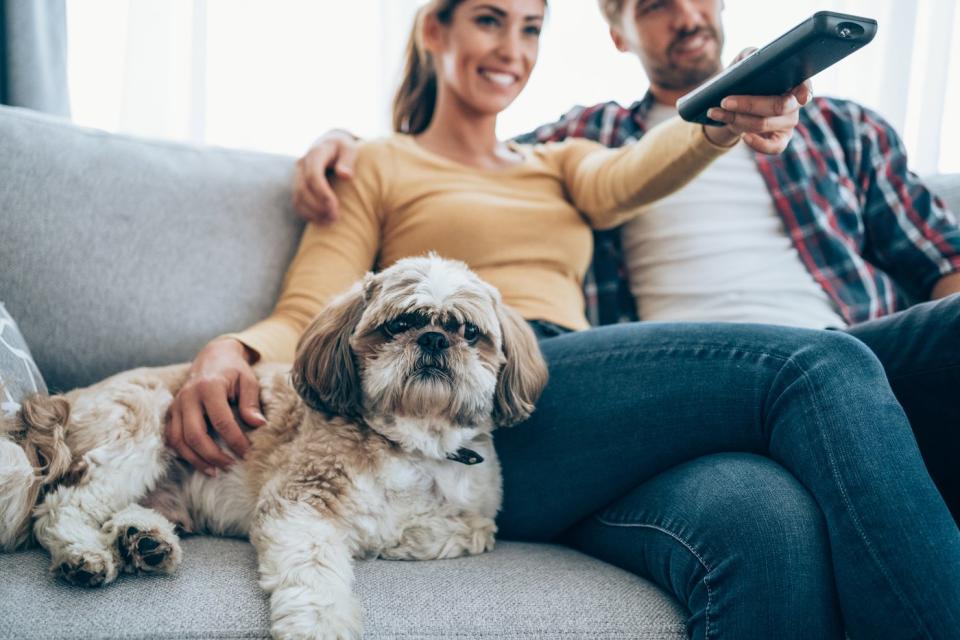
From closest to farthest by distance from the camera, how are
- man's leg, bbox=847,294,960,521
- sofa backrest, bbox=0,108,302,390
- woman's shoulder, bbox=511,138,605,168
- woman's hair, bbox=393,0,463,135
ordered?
man's leg, bbox=847,294,960,521 → sofa backrest, bbox=0,108,302,390 → woman's shoulder, bbox=511,138,605,168 → woman's hair, bbox=393,0,463,135

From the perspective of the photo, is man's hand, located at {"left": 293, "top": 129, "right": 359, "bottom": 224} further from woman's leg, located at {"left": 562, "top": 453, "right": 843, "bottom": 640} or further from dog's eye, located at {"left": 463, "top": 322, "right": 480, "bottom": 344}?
woman's leg, located at {"left": 562, "top": 453, "right": 843, "bottom": 640}

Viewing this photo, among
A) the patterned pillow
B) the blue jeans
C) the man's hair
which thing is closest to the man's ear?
the man's hair

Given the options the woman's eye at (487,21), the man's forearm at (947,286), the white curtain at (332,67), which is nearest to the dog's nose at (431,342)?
the woman's eye at (487,21)

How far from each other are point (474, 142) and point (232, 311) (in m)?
0.89

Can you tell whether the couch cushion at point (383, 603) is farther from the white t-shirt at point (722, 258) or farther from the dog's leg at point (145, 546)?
the white t-shirt at point (722, 258)

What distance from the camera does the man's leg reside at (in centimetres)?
139

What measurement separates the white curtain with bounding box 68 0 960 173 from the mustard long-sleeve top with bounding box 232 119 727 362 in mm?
728

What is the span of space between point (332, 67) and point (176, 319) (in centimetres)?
141

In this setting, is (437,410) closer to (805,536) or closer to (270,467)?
(270,467)

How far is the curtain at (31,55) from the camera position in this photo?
2314mm

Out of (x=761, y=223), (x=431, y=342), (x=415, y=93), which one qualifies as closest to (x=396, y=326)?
(x=431, y=342)

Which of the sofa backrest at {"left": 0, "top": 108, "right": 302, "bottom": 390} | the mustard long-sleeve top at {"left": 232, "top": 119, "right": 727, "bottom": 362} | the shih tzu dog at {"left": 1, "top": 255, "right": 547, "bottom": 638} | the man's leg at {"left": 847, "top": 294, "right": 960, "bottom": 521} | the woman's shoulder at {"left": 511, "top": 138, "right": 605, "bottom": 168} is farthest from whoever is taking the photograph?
the woman's shoulder at {"left": 511, "top": 138, "right": 605, "bottom": 168}

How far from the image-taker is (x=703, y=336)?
1421 millimetres

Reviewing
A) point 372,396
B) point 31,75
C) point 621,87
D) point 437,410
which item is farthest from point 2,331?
point 621,87
